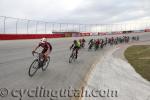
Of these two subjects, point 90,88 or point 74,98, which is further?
point 90,88

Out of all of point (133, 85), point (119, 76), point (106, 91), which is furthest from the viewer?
point (119, 76)

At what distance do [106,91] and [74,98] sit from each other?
2.67 meters

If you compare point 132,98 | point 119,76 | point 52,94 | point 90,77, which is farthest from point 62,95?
point 119,76

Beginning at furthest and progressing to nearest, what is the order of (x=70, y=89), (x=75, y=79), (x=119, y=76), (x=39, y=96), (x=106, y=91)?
(x=119, y=76) < (x=75, y=79) < (x=106, y=91) < (x=70, y=89) < (x=39, y=96)

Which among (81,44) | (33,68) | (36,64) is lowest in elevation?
(33,68)

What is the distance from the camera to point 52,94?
11.1 meters

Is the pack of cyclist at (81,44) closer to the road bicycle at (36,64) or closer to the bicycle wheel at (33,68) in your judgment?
the road bicycle at (36,64)

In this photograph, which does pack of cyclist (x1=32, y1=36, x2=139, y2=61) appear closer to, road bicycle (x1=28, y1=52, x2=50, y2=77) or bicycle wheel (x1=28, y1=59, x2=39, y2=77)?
road bicycle (x1=28, y1=52, x2=50, y2=77)

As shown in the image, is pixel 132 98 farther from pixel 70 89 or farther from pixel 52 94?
pixel 52 94

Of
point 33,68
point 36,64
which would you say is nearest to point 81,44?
point 36,64

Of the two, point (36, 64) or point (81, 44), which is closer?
point (36, 64)

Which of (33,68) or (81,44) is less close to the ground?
(81,44)

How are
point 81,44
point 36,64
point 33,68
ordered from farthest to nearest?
point 81,44, point 36,64, point 33,68

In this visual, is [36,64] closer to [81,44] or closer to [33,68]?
[33,68]
